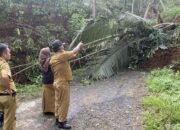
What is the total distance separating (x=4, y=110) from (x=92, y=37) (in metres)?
5.47

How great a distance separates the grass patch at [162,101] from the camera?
6609mm

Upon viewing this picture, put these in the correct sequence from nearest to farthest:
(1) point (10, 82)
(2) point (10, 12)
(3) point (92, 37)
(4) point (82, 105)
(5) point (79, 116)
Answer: (1) point (10, 82), (5) point (79, 116), (4) point (82, 105), (3) point (92, 37), (2) point (10, 12)

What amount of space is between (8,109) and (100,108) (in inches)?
94.6

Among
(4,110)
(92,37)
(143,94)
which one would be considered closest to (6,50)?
(4,110)

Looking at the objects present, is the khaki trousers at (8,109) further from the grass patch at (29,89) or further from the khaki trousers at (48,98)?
the grass patch at (29,89)

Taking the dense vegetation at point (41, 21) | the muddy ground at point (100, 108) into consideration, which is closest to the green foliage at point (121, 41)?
the dense vegetation at point (41, 21)

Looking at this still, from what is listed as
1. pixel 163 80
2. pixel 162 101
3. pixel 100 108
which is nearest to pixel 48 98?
pixel 100 108

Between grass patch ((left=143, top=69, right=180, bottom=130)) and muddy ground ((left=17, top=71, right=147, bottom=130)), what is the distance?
0.20m

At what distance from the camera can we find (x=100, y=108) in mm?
7855

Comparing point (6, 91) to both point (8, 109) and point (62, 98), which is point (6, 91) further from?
point (62, 98)

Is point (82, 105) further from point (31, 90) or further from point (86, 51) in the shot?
point (86, 51)

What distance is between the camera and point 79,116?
295 inches

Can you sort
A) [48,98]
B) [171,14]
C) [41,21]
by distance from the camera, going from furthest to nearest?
1. [171,14]
2. [41,21]
3. [48,98]

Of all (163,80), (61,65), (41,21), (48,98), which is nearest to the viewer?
(61,65)
